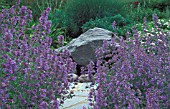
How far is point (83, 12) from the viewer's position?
832 cm

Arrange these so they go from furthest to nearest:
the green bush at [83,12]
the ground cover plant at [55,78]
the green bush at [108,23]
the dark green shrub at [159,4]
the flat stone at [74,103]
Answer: the dark green shrub at [159,4], the green bush at [83,12], the green bush at [108,23], the flat stone at [74,103], the ground cover plant at [55,78]

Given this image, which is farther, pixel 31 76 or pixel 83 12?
pixel 83 12

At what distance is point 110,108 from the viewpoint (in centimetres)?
292

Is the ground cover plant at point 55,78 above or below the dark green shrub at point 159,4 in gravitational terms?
above

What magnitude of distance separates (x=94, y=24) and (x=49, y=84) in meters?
4.79

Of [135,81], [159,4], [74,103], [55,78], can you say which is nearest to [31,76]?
[55,78]

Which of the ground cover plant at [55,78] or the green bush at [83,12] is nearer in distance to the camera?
the ground cover plant at [55,78]

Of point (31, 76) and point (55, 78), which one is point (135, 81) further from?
point (31, 76)

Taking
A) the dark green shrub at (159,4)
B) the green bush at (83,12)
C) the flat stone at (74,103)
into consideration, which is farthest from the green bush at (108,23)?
the dark green shrub at (159,4)

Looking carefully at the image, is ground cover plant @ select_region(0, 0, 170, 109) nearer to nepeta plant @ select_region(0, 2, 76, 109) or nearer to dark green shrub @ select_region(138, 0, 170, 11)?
nepeta plant @ select_region(0, 2, 76, 109)

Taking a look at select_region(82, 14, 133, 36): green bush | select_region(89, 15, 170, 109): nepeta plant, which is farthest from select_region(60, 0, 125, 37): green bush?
select_region(89, 15, 170, 109): nepeta plant

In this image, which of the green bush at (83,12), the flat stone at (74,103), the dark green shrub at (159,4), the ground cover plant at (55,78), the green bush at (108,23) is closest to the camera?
the ground cover plant at (55,78)

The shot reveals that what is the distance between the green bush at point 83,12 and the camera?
830 cm

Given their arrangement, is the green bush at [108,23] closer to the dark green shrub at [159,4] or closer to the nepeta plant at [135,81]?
the nepeta plant at [135,81]
